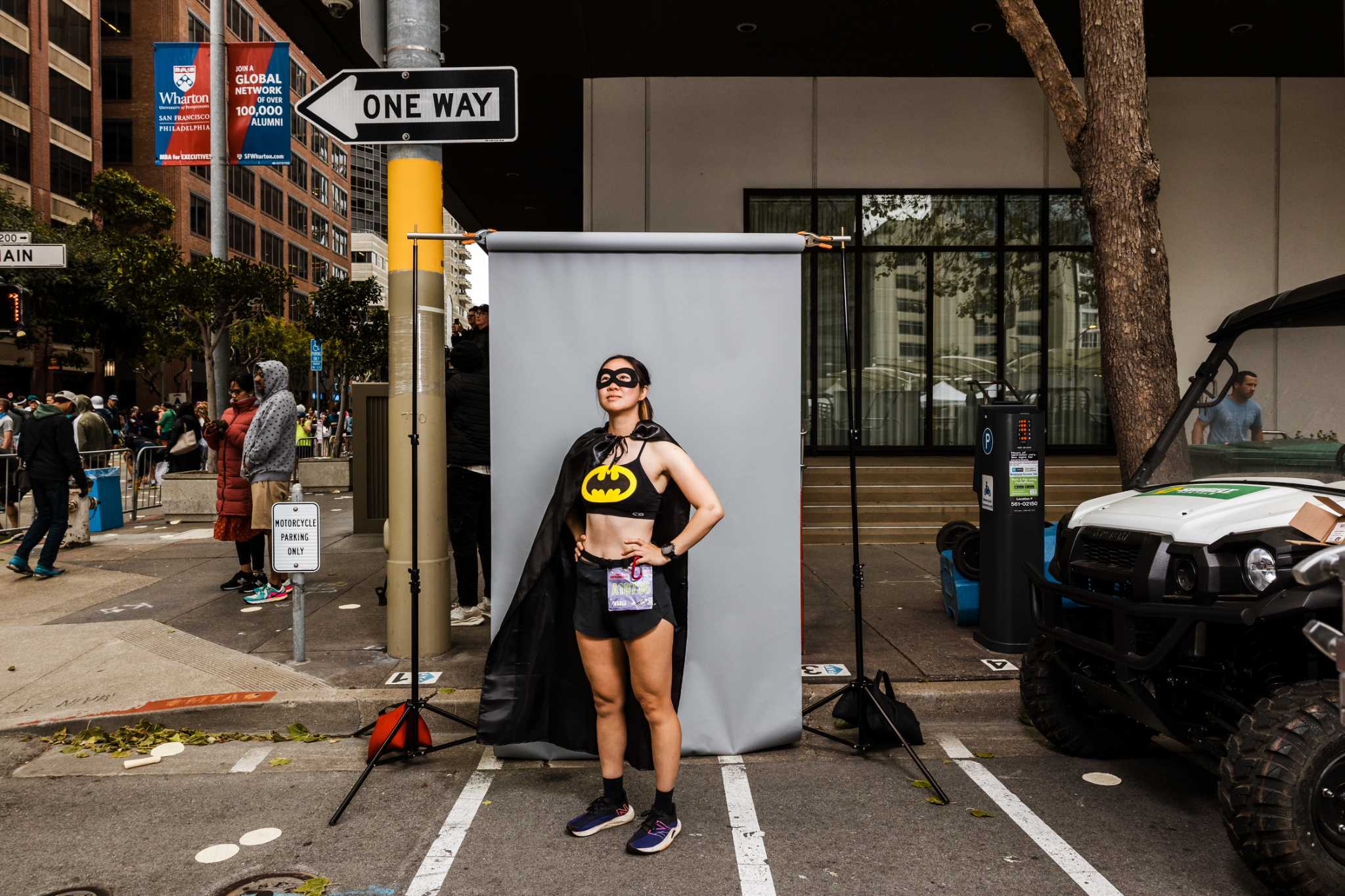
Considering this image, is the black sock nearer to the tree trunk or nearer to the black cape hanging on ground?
the black cape hanging on ground

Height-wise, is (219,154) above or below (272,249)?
below

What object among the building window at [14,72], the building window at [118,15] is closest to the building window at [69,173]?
the building window at [14,72]

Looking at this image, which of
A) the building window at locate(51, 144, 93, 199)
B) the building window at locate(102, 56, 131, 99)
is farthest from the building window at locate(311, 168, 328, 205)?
the building window at locate(51, 144, 93, 199)

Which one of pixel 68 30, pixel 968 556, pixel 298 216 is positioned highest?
pixel 68 30

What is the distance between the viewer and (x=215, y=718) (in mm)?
5016

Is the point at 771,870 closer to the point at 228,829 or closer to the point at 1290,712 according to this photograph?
the point at 1290,712

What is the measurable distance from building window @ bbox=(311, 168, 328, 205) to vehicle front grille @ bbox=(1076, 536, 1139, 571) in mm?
78024

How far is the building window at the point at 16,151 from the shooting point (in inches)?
1391

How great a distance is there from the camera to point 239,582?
316 inches

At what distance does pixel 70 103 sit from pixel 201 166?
5510mm

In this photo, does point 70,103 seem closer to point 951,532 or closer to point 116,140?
point 116,140

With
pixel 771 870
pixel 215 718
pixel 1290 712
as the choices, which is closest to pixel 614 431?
pixel 771 870

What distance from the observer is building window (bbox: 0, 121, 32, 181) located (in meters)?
35.3

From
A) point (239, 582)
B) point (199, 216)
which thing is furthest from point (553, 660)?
point (199, 216)
